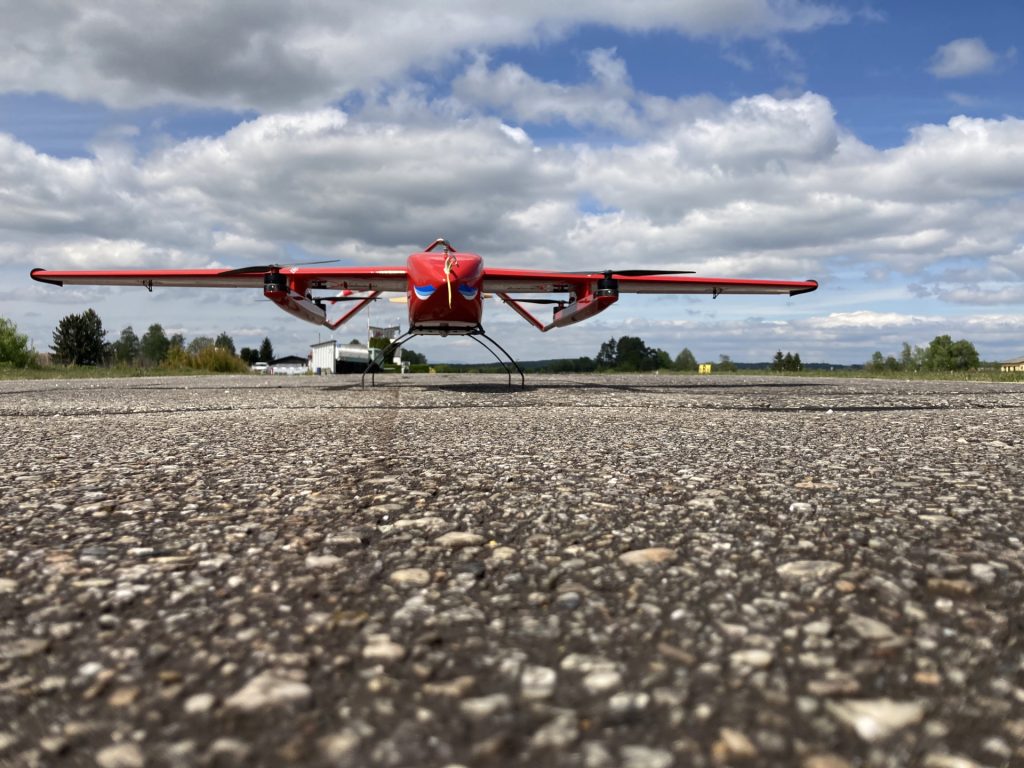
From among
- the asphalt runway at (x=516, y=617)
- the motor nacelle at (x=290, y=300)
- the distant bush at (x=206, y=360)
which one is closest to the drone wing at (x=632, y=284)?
the motor nacelle at (x=290, y=300)

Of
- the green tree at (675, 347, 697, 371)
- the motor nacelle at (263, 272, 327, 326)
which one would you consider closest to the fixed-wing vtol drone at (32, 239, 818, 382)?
the motor nacelle at (263, 272, 327, 326)

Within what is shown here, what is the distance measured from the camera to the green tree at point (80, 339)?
88812 mm

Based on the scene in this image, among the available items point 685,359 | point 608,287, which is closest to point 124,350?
point 685,359

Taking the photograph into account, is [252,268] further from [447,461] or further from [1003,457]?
[1003,457]

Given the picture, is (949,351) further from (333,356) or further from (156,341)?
(156,341)

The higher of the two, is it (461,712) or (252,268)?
(252,268)

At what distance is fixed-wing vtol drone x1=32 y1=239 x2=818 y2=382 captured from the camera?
39.8 ft

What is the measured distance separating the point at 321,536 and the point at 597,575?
89 cm

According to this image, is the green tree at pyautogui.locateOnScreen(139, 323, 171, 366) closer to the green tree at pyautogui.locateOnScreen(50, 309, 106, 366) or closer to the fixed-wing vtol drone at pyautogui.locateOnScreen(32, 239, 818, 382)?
the green tree at pyautogui.locateOnScreen(50, 309, 106, 366)

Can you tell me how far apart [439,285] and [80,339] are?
98.5 meters

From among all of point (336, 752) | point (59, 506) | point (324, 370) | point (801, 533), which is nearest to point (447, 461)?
point (59, 506)

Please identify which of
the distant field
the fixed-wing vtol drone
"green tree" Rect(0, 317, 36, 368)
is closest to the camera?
the fixed-wing vtol drone

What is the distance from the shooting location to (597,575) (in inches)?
63.5

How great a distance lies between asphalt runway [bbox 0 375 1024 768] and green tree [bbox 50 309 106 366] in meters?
103
